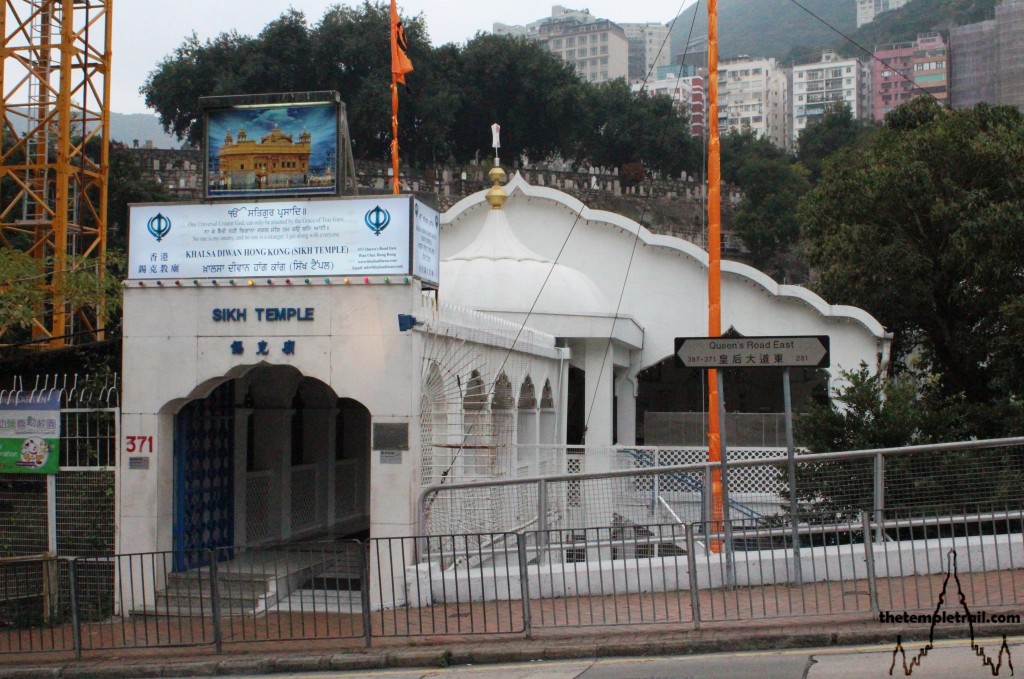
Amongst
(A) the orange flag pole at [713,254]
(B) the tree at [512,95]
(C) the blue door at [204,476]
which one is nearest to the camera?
(C) the blue door at [204,476]

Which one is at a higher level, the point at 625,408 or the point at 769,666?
the point at 625,408

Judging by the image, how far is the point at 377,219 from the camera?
12.7 metres

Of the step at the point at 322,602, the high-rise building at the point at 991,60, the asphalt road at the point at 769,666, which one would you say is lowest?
the step at the point at 322,602

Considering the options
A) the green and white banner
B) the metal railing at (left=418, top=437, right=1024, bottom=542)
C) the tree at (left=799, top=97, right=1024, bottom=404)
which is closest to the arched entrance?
the green and white banner

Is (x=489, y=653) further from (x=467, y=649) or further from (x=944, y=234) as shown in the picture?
(x=944, y=234)

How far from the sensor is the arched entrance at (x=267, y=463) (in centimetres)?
1389

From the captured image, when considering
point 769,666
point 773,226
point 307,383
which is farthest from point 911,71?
point 769,666

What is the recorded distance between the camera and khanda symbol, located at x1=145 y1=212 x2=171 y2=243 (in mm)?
13336

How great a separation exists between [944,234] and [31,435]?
18728mm

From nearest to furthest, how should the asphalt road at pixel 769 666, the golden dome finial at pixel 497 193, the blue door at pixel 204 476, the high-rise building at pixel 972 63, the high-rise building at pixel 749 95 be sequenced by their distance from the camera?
the asphalt road at pixel 769 666
the blue door at pixel 204 476
the golden dome finial at pixel 497 193
the high-rise building at pixel 972 63
the high-rise building at pixel 749 95

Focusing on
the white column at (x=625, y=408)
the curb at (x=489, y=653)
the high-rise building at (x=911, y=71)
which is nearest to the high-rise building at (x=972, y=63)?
the high-rise building at (x=911, y=71)

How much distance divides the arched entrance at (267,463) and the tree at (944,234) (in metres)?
11.5

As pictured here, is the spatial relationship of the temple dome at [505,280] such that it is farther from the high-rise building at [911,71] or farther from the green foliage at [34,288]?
the high-rise building at [911,71]

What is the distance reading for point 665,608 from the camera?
1075 centimetres
